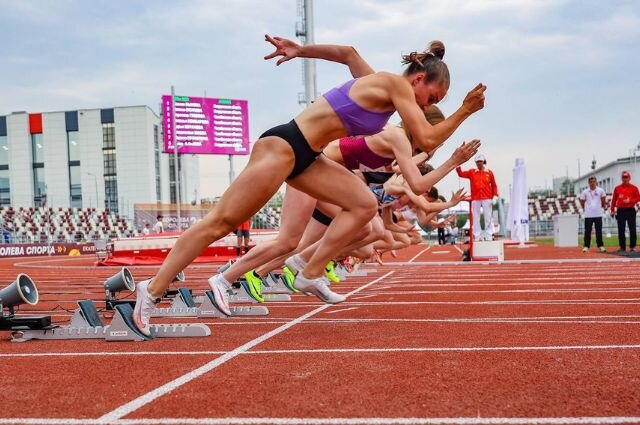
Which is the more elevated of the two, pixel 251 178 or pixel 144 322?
pixel 251 178

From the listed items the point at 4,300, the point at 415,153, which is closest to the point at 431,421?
the point at 4,300

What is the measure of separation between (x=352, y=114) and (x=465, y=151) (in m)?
0.82

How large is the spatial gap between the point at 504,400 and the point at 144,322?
7.73 ft

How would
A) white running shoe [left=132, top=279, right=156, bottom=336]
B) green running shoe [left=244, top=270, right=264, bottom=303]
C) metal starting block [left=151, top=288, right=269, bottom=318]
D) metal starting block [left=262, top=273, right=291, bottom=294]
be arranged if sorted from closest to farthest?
white running shoe [left=132, top=279, right=156, bottom=336] → metal starting block [left=151, top=288, right=269, bottom=318] → green running shoe [left=244, top=270, right=264, bottom=303] → metal starting block [left=262, top=273, right=291, bottom=294]

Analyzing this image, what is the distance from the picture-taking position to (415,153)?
650cm

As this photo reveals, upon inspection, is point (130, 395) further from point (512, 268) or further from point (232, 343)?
point (512, 268)

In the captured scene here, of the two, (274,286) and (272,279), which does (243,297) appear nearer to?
(274,286)

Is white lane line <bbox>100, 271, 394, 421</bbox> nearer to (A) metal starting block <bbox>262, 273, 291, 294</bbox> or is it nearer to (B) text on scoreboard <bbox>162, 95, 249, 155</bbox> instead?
(A) metal starting block <bbox>262, 273, 291, 294</bbox>

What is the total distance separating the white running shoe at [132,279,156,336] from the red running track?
131 mm

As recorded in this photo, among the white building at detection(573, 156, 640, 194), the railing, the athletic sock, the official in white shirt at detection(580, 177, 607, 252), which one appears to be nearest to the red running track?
the athletic sock

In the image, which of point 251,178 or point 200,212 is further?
point 200,212

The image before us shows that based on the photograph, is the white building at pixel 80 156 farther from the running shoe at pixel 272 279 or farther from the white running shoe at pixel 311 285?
the white running shoe at pixel 311 285

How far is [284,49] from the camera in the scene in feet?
14.4

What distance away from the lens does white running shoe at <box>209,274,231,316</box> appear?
4.38m
